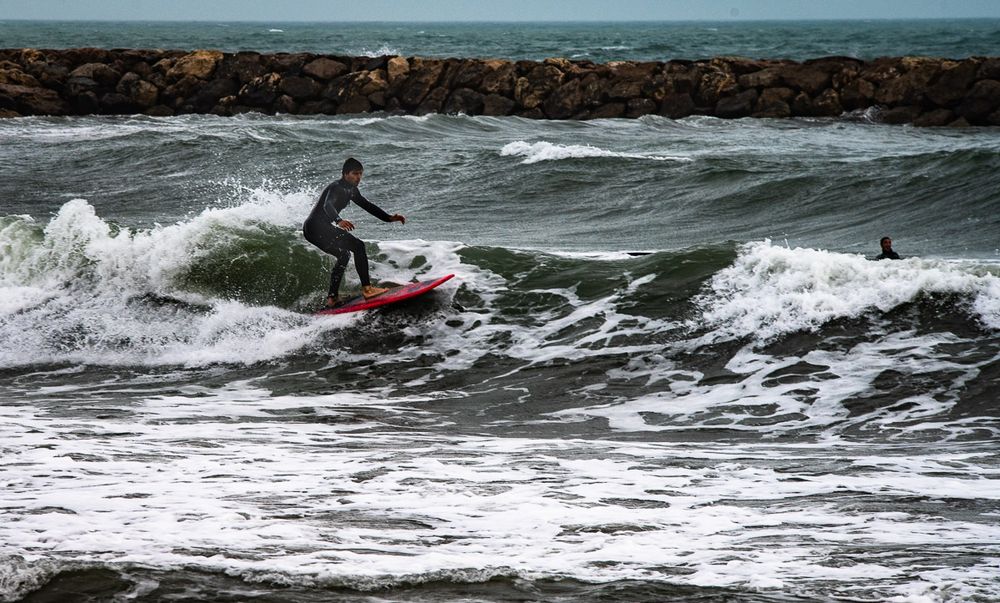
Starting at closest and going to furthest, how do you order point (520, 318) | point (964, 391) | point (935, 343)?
1. point (964, 391)
2. point (935, 343)
3. point (520, 318)

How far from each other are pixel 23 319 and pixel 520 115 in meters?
19.5

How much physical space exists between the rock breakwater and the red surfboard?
743 inches

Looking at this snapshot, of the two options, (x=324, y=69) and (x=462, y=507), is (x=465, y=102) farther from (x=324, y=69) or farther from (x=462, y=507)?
(x=462, y=507)

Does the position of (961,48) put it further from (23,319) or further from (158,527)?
(158,527)

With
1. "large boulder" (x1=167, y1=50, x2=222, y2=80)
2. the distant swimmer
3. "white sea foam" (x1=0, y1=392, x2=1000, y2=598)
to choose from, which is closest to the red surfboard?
"white sea foam" (x1=0, y1=392, x2=1000, y2=598)

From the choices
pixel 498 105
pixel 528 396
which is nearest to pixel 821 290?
pixel 528 396

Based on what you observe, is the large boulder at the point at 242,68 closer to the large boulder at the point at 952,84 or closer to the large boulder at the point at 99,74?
the large boulder at the point at 99,74

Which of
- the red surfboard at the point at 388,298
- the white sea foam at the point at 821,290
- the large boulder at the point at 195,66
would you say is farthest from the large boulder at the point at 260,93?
the white sea foam at the point at 821,290

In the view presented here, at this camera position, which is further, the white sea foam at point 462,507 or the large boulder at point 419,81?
the large boulder at point 419,81

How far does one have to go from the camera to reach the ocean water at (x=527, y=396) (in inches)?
179

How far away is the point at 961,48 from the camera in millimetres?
62156

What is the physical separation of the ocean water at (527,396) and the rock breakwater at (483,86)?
9.90 m

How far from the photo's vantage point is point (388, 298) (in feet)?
34.2

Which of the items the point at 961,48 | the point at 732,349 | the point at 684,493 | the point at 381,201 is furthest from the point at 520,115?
the point at 961,48
